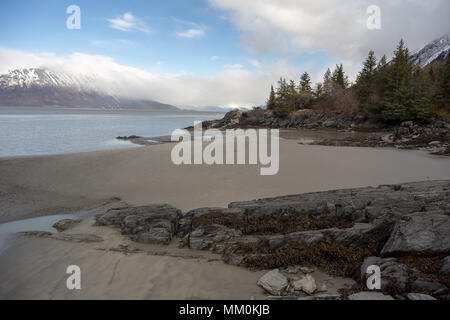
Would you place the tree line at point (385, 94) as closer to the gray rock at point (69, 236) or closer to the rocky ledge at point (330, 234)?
the rocky ledge at point (330, 234)

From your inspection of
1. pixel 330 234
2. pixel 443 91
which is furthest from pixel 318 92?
pixel 330 234

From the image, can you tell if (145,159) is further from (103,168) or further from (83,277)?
(83,277)

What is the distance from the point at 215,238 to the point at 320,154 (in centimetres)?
1754

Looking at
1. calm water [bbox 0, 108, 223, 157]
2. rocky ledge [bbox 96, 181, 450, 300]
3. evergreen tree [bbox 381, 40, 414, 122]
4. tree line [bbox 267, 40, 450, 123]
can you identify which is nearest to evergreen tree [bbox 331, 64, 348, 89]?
tree line [bbox 267, 40, 450, 123]

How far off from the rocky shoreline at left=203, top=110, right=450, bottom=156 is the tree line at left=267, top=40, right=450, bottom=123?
2863 millimetres

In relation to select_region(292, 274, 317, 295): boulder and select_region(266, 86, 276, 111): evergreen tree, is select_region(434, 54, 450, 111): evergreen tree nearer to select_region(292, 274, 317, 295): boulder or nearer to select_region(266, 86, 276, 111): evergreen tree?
select_region(266, 86, 276, 111): evergreen tree

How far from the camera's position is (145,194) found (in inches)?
545

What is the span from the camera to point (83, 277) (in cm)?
602

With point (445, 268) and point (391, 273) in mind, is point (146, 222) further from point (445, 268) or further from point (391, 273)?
point (445, 268)

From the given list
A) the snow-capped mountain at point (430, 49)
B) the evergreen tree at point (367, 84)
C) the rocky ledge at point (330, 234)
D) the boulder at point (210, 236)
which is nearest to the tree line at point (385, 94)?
the evergreen tree at point (367, 84)

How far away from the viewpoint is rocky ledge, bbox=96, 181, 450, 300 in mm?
4782

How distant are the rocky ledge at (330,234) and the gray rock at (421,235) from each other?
2 centimetres
